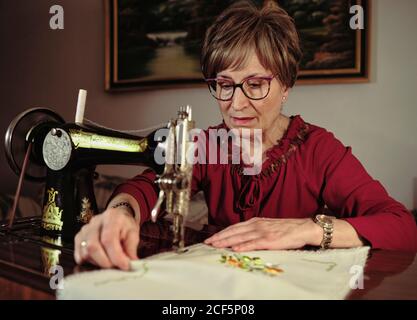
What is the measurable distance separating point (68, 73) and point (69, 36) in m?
0.25

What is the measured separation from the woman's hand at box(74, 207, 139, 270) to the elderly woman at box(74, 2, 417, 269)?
205mm

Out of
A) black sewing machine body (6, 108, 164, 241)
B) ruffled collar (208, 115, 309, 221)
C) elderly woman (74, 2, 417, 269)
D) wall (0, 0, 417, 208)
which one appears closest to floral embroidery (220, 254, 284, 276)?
elderly woman (74, 2, 417, 269)

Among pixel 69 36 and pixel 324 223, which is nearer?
pixel 324 223

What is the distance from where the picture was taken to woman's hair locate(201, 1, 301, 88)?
1.28 metres

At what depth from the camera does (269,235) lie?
0.97 m

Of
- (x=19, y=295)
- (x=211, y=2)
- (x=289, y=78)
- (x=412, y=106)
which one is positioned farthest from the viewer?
(x=211, y=2)

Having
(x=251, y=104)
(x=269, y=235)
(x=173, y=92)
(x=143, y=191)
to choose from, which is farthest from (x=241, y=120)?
(x=173, y=92)

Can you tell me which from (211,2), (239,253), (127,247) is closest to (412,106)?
(211,2)

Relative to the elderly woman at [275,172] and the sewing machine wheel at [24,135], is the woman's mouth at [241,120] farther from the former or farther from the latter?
the sewing machine wheel at [24,135]

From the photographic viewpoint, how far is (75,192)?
1.11 metres

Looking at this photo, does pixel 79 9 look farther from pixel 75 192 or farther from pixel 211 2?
pixel 75 192

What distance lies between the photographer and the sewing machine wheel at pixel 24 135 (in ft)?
3.76

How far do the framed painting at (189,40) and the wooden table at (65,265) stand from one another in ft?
4.29

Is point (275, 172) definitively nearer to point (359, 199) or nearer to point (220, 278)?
point (359, 199)
